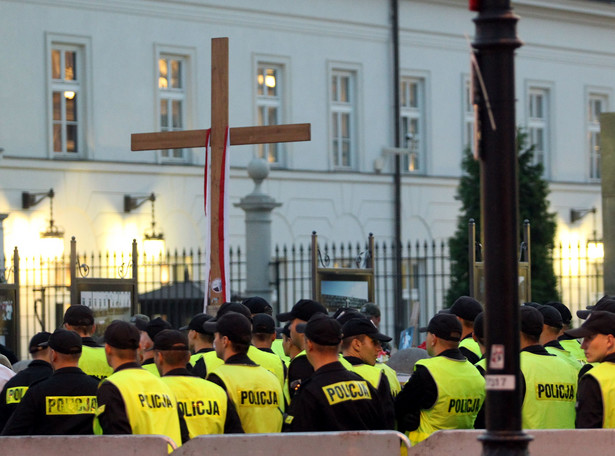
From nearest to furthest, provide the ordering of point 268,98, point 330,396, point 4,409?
point 330,396 < point 4,409 < point 268,98

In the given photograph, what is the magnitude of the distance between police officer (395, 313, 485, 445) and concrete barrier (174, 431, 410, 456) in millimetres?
1355

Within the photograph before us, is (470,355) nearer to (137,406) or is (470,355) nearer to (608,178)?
(137,406)

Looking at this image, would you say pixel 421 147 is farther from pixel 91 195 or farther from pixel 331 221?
pixel 91 195

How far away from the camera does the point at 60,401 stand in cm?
811

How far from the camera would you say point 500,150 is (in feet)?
19.6

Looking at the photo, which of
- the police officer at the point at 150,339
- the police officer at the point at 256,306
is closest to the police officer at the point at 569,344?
the police officer at the point at 256,306

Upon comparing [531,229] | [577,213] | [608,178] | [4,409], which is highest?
[608,178]

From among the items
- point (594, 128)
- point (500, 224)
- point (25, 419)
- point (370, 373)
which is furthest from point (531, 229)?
point (500, 224)

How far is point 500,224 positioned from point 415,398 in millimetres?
2924

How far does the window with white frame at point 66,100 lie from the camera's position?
85.1ft

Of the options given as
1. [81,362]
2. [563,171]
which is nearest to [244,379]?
[81,362]

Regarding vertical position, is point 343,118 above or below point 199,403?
above

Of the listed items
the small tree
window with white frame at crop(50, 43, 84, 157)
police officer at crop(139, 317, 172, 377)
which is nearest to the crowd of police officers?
police officer at crop(139, 317, 172, 377)

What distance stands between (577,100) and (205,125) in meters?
10.9
